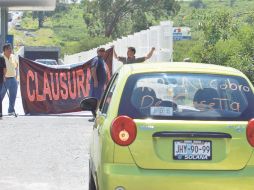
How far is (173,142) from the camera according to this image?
5840mm

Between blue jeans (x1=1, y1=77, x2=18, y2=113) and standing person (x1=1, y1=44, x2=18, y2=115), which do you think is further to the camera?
blue jeans (x1=1, y1=77, x2=18, y2=113)

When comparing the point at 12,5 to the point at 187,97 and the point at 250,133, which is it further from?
the point at 250,133

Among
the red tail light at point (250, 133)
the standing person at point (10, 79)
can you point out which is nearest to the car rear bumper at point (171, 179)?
the red tail light at point (250, 133)

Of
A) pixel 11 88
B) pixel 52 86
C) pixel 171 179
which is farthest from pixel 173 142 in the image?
pixel 52 86

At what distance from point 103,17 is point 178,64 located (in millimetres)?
90598

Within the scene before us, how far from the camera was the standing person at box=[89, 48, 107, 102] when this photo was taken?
52.4ft

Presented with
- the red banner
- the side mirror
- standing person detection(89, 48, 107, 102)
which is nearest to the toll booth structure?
the red banner

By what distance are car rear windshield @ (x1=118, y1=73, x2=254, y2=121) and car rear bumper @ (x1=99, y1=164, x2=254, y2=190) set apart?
1.53 ft

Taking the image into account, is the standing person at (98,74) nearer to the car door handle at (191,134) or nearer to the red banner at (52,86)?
the red banner at (52,86)

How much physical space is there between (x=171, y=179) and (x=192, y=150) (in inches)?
12.6

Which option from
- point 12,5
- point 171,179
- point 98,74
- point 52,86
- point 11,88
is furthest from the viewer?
point 12,5

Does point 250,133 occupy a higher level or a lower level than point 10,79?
higher

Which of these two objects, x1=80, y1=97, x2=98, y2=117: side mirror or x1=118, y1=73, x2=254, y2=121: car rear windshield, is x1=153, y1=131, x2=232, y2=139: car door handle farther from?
x1=80, y1=97, x2=98, y2=117: side mirror

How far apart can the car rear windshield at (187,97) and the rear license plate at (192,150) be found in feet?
0.70
